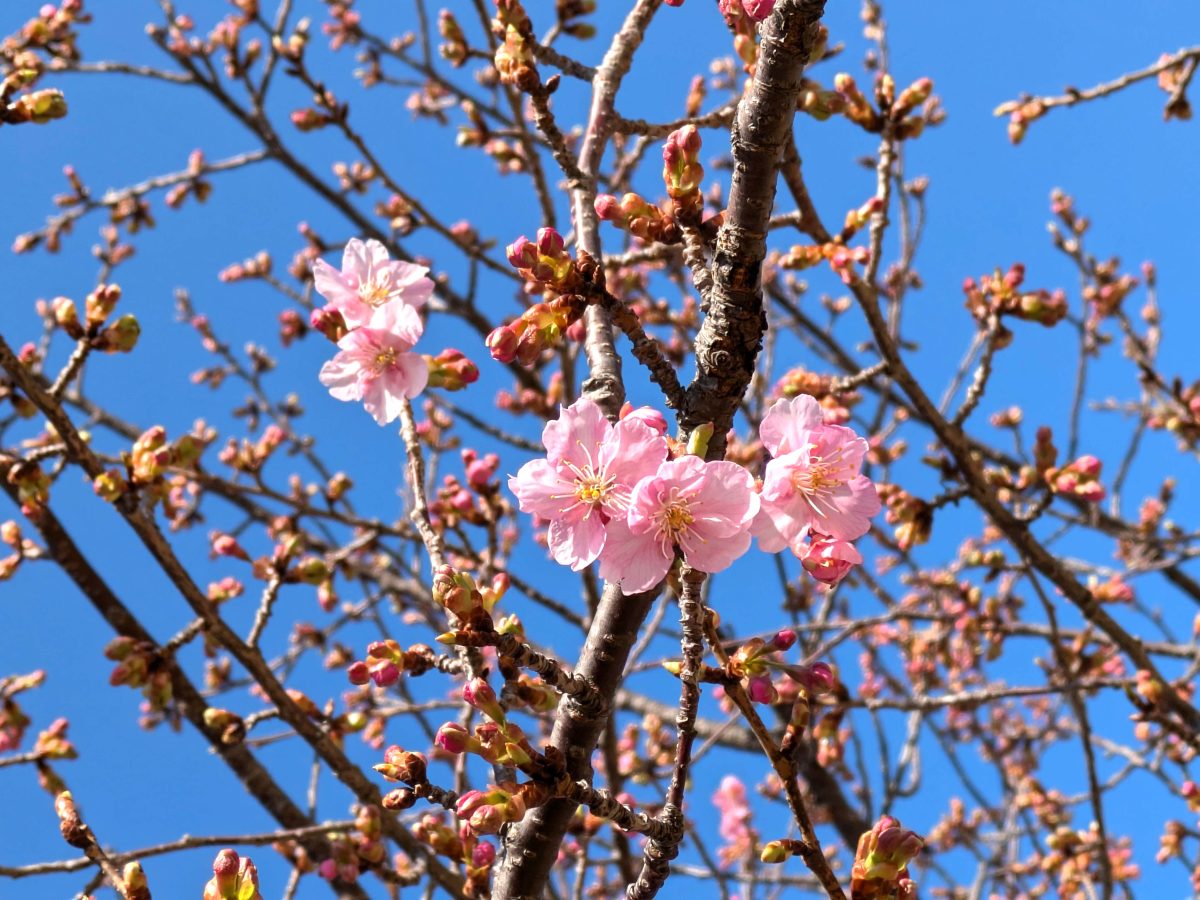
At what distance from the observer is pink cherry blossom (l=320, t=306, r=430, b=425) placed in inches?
79.4

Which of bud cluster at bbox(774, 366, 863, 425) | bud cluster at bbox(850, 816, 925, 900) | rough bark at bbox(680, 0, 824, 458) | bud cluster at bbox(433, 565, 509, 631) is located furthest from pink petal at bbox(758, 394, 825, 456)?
bud cluster at bbox(774, 366, 863, 425)

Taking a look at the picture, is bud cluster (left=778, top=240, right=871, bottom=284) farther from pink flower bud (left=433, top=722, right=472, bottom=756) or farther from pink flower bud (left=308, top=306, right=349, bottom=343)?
pink flower bud (left=433, top=722, right=472, bottom=756)

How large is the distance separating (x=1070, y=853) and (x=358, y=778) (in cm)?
295

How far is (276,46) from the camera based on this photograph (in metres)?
4.42

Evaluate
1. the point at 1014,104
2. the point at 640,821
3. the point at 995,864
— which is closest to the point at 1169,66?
the point at 1014,104

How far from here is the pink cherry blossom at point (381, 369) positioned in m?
2.02

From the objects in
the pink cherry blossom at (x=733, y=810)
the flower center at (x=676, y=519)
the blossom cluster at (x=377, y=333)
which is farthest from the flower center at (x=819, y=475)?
the pink cherry blossom at (x=733, y=810)

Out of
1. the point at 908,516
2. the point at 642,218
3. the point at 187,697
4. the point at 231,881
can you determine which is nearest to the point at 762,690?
the point at 642,218

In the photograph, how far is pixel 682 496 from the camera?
1.45 m

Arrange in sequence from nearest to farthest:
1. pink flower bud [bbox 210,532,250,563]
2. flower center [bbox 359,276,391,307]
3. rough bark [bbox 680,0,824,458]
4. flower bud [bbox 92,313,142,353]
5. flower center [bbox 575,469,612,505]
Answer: rough bark [bbox 680,0,824,458] < flower center [bbox 575,469,612,505] < flower center [bbox 359,276,391,307] < flower bud [bbox 92,313,142,353] < pink flower bud [bbox 210,532,250,563]

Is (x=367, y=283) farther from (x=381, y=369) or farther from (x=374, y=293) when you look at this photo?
(x=381, y=369)

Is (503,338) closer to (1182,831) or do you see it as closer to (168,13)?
(1182,831)

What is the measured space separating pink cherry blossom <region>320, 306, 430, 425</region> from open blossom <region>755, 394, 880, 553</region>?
2.69 feet

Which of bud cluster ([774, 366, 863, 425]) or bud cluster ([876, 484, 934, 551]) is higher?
bud cluster ([774, 366, 863, 425])
